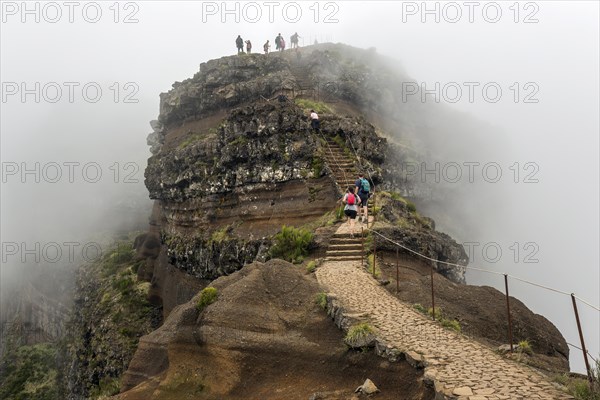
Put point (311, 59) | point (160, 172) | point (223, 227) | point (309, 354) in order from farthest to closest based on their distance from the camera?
1. point (311, 59)
2. point (160, 172)
3. point (223, 227)
4. point (309, 354)

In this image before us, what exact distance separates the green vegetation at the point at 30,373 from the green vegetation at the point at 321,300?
4676 centimetres

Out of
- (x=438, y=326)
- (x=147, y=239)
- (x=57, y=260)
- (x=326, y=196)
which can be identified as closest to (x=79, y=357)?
(x=147, y=239)

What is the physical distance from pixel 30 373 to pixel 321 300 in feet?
177

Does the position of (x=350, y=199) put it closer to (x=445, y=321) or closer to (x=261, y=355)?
(x=445, y=321)

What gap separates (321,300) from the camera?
518 inches

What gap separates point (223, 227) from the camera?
99.6 feet

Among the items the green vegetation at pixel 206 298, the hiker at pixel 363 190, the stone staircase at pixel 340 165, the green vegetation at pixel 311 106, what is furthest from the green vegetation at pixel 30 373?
the green vegetation at pixel 206 298

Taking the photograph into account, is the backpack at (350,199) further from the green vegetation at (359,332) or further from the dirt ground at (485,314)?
the green vegetation at (359,332)

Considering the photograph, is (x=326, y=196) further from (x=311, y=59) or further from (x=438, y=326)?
(x=311, y=59)

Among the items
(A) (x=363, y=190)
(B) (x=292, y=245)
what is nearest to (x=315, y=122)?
(A) (x=363, y=190)

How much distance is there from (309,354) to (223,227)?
20.2m

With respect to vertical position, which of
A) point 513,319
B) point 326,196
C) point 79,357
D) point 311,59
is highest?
point 311,59

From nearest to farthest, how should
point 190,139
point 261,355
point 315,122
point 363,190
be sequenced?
point 261,355, point 363,190, point 315,122, point 190,139

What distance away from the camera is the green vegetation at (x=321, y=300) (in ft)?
42.5
